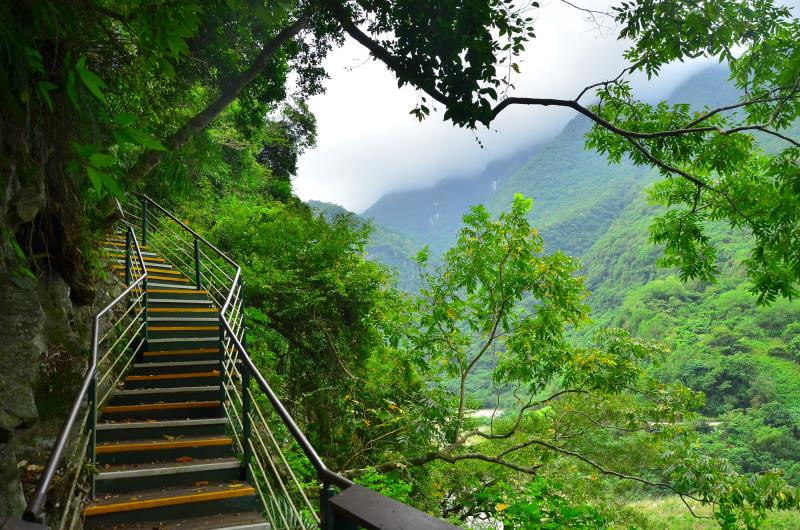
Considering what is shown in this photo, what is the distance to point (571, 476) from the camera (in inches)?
360

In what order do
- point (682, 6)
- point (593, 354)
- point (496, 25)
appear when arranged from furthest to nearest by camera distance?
1. point (593, 354)
2. point (682, 6)
3. point (496, 25)

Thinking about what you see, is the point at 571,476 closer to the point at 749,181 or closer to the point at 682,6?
the point at 749,181

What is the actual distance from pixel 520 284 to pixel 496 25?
5.15m

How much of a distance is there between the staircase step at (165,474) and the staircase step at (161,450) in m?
0.11

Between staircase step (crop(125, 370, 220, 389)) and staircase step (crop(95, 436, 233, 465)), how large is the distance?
1.19m

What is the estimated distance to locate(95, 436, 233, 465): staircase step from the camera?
4.20m

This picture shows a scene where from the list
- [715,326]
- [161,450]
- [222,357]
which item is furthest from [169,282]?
[715,326]

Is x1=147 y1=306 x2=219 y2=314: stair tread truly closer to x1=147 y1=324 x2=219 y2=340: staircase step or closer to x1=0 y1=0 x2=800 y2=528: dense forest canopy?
x1=147 y1=324 x2=219 y2=340: staircase step

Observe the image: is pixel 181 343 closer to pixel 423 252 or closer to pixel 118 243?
pixel 118 243

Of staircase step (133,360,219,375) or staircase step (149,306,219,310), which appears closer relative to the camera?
staircase step (133,360,219,375)

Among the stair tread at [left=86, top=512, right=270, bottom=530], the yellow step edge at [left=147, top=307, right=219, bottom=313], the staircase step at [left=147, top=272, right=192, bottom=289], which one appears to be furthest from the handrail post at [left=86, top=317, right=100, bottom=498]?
the staircase step at [left=147, top=272, right=192, bottom=289]

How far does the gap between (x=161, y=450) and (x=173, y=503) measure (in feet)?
2.72

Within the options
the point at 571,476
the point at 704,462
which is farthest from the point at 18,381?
the point at 571,476

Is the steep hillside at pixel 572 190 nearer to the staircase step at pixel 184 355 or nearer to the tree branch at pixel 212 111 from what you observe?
the tree branch at pixel 212 111
